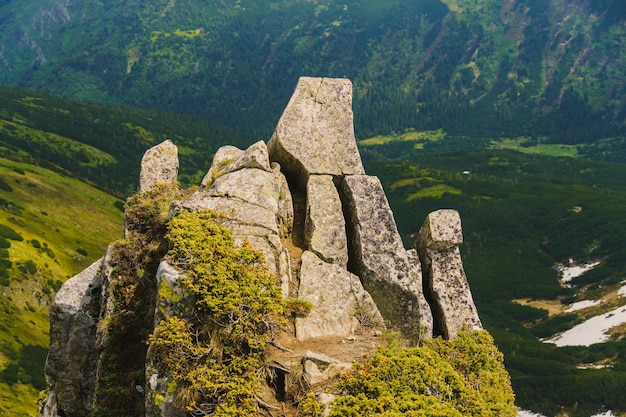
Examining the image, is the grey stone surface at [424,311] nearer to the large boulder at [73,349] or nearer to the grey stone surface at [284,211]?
the grey stone surface at [284,211]

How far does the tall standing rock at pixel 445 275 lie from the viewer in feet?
99.8

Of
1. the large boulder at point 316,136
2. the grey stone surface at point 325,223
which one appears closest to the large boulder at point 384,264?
the grey stone surface at point 325,223

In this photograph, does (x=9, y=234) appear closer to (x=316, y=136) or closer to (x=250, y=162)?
(x=316, y=136)

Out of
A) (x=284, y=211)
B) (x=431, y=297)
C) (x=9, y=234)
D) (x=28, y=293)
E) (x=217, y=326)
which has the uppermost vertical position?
(x=284, y=211)

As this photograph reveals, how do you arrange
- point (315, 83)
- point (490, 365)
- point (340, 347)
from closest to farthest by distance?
point (340, 347) < point (490, 365) < point (315, 83)

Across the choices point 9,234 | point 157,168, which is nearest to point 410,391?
point 157,168

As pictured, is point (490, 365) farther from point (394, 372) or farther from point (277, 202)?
point (277, 202)

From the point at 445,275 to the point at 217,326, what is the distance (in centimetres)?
1346

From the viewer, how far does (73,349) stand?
29.6m

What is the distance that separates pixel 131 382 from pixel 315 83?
1972 centimetres

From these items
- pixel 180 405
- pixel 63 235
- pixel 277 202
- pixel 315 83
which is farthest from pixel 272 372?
pixel 63 235

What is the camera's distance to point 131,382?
2539 cm

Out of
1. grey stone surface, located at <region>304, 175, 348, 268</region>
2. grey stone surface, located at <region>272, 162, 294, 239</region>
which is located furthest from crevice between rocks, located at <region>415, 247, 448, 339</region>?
grey stone surface, located at <region>272, 162, 294, 239</region>

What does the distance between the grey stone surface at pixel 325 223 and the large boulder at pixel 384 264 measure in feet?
2.41
